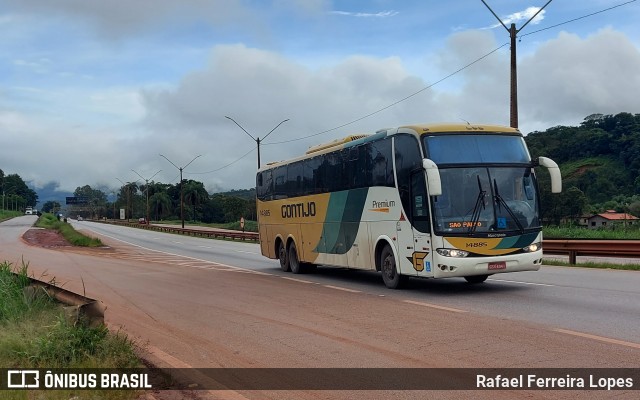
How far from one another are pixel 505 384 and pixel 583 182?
65.4 meters

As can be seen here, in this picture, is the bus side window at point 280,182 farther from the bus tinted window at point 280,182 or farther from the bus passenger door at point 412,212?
the bus passenger door at point 412,212

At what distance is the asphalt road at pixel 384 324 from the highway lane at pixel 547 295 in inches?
1.0

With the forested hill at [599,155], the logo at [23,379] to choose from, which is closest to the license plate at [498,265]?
the logo at [23,379]

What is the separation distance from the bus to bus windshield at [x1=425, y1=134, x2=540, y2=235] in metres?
0.02

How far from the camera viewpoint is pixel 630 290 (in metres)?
13.3

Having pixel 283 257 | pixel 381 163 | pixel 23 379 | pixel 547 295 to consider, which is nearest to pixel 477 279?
pixel 547 295

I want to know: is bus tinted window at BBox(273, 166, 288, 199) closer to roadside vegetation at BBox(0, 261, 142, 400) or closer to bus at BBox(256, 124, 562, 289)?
bus at BBox(256, 124, 562, 289)

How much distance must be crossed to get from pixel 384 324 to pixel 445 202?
3.87 metres

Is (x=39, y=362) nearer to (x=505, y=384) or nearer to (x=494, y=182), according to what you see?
(x=505, y=384)

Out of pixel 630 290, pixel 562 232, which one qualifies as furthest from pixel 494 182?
pixel 562 232

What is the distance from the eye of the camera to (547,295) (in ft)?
41.5

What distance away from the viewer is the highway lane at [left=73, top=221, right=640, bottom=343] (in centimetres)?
952

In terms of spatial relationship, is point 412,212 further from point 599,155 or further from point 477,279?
point 599,155

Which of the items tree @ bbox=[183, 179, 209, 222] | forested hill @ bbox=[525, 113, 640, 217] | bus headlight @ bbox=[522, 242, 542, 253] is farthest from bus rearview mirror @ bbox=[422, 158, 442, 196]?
tree @ bbox=[183, 179, 209, 222]
